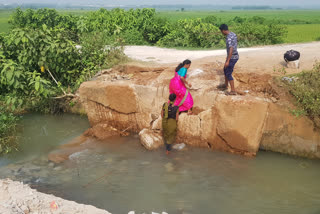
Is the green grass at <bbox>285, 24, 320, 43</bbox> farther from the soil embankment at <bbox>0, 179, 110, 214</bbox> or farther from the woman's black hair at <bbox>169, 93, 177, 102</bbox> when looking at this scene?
the soil embankment at <bbox>0, 179, 110, 214</bbox>

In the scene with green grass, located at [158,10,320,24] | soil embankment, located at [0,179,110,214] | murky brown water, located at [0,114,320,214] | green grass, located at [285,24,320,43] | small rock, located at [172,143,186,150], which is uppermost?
green grass, located at [158,10,320,24]

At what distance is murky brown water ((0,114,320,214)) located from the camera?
486cm

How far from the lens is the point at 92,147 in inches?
269

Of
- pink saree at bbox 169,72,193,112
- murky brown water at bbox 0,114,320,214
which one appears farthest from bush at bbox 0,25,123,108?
pink saree at bbox 169,72,193,112

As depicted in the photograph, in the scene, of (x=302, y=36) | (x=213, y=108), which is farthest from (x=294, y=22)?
(x=213, y=108)

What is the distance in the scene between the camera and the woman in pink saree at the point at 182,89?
6344 mm

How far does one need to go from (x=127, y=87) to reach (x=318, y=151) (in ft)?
12.9

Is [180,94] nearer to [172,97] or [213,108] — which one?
[172,97]

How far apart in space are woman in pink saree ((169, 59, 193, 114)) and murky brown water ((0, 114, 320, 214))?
894mm

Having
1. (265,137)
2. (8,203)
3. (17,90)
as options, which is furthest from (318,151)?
(17,90)

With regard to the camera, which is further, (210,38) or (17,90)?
(210,38)

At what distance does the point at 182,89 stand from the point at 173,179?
1.79 metres

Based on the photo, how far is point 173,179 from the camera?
5.55 m

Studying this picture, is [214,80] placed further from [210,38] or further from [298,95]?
[210,38]
